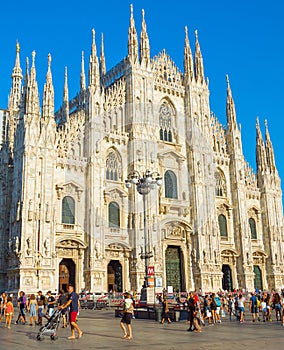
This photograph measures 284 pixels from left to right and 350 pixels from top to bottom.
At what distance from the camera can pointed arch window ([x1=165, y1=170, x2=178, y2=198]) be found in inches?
1642

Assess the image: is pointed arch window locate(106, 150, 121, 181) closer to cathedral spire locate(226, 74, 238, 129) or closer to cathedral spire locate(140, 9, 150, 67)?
cathedral spire locate(140, 9, 150, 67)

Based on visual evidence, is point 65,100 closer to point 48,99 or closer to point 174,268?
point 48,99

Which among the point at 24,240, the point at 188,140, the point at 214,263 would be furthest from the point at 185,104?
the point at 24,240

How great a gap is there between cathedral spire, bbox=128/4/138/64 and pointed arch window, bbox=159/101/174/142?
5.30 m

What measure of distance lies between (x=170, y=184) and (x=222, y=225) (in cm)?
676

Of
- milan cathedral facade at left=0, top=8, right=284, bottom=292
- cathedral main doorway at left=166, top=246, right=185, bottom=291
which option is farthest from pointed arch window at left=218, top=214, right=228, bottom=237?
cathedral main doorway at left=166, top=246, right=185, bottom=291

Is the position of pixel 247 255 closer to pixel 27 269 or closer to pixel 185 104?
pixel 185 104

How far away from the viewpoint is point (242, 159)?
153 feet

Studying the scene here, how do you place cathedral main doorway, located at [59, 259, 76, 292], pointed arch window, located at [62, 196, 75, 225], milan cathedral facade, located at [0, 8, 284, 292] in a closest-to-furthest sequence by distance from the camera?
milan cathedral facade, located at [0, 8, 284, 292], cathedral main doorway, located at [59, 259, 76, 292], pointed arch window, located at [62, 196, 75, 225]

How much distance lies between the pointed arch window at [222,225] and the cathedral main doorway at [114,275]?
11667 mm

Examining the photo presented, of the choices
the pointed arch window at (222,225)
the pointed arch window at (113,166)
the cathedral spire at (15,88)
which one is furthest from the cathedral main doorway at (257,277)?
the cathedral spire at (15,88)

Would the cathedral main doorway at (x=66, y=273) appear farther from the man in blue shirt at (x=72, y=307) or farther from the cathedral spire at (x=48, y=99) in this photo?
the man in blue shirt at (x=72, y=307)

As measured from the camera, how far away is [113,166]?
127ft

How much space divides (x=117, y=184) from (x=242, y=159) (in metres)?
15.1
